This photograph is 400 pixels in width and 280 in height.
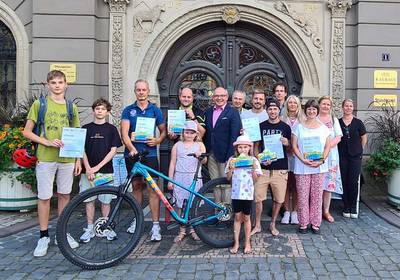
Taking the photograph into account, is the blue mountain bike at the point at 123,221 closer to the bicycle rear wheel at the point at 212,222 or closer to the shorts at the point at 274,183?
the bicycle rear wheel at the point at 212,222

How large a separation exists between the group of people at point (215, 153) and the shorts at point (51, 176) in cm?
1

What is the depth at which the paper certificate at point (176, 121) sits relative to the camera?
17.4ft

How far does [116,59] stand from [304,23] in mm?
3663

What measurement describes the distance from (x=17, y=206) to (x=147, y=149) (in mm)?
2790

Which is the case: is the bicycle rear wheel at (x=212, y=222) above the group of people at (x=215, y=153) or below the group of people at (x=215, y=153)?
below

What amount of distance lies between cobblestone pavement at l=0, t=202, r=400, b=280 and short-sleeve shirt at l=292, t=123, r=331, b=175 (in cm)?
84

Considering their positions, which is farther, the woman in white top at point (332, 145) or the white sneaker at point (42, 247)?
the woman in white top at point (332, 145)

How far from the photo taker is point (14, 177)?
21.3 ft

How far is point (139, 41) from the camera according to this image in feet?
26.3

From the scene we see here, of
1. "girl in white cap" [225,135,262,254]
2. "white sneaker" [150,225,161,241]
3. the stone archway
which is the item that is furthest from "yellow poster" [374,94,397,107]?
the stone archway

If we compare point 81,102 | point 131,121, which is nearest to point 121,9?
point 81,102

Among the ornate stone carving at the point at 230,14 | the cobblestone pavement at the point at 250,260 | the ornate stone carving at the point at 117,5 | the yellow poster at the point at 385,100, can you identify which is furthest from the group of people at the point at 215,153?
the ornate stone carving at the point at 117,5

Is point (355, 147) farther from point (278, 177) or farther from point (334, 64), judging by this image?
point (334, 64)

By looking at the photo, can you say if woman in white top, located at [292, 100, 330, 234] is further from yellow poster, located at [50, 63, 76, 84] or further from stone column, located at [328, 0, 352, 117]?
yellow poster, located at [50, 63, 76, 84]
